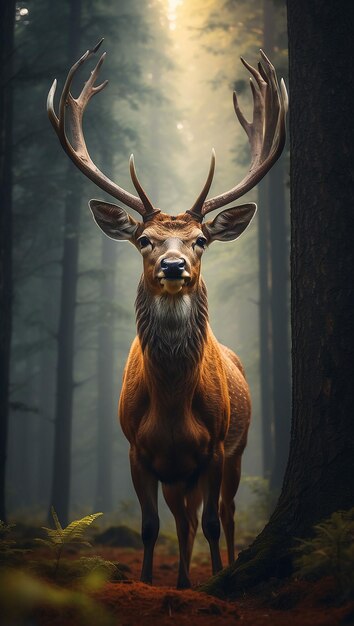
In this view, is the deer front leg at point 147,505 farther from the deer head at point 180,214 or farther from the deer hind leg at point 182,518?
the deer head at point 180,214

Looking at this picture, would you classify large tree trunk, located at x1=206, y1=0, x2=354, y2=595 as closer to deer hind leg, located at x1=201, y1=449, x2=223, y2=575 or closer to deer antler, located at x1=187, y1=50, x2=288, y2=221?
deer antler, located at x1=187, y1=50, x2=288, y2=221

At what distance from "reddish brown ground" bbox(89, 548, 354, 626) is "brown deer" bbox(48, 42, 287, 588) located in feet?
4.54

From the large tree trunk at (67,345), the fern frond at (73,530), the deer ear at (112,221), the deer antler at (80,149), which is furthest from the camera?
the large tree trunk at (67,345)

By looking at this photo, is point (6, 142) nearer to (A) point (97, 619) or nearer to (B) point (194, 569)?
(B) point (194, 569)

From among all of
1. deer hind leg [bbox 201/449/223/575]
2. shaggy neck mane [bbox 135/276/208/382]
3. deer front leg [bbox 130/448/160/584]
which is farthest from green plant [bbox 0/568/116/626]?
shaggy neck mane [bbox 135/276/208/382]

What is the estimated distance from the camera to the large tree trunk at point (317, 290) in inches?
175

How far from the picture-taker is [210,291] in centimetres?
3145

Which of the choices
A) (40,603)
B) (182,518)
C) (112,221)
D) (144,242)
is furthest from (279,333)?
(40,603)

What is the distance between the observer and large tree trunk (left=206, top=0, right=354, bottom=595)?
4438 millimetres

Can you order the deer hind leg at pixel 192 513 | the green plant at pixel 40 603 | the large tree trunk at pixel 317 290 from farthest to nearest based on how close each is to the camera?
1. the deer hind leg at pixel 192 513
2. the large tree trunk at pixel 317 290
3. the green plant at pixel 40 603

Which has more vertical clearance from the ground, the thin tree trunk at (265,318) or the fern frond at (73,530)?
the thin tree trunk at (265,318)

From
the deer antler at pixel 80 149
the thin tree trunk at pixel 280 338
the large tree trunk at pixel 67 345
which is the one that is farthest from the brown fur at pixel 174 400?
the thin tree trunk at pixel 280 338

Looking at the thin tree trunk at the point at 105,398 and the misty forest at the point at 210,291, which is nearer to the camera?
the misty forest at the point at 210,291

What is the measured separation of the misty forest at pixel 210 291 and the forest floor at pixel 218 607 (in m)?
0.02
